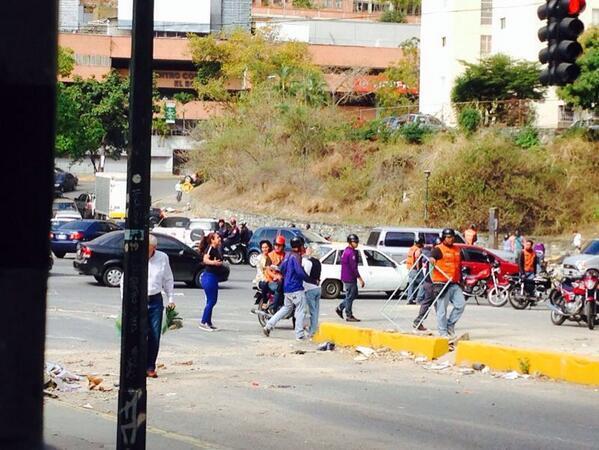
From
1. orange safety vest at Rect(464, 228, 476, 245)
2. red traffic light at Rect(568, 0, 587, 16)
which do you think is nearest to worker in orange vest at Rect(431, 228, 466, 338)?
red traffic light at Rect(568, 0, 587, 16)

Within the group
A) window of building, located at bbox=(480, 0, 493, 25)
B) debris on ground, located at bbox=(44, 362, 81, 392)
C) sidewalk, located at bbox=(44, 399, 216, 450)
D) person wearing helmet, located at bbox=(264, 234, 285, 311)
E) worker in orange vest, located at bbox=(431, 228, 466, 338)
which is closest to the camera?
sidewalk, located at bbox=(44, 399, 216, 450)

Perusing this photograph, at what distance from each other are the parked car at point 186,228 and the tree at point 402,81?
37548mm

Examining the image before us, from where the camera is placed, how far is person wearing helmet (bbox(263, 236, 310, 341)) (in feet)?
63.3

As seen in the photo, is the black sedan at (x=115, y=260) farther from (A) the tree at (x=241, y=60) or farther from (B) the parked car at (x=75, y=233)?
(A) the tree at (x=241, y=60)

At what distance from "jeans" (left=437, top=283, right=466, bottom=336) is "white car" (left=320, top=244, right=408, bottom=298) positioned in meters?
10.4

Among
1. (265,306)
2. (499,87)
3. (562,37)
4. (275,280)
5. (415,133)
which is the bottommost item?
(265,306)

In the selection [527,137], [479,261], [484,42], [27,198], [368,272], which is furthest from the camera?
[484,42]

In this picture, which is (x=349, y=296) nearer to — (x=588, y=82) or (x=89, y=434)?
(x=89, y=434)

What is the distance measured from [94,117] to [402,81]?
A: 78.5 feet

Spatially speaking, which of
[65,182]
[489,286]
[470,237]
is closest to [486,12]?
[65,182]

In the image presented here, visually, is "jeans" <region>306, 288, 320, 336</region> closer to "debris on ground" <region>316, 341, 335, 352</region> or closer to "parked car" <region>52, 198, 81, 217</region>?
"debris on ground" <region>316, 341, 335, 352</region>

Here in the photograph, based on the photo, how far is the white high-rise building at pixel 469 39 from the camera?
6206 cm

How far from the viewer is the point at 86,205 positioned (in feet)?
224

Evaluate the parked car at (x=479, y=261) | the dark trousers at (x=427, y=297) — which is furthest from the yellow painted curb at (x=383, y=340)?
the parked car at (x=479, y=261)
